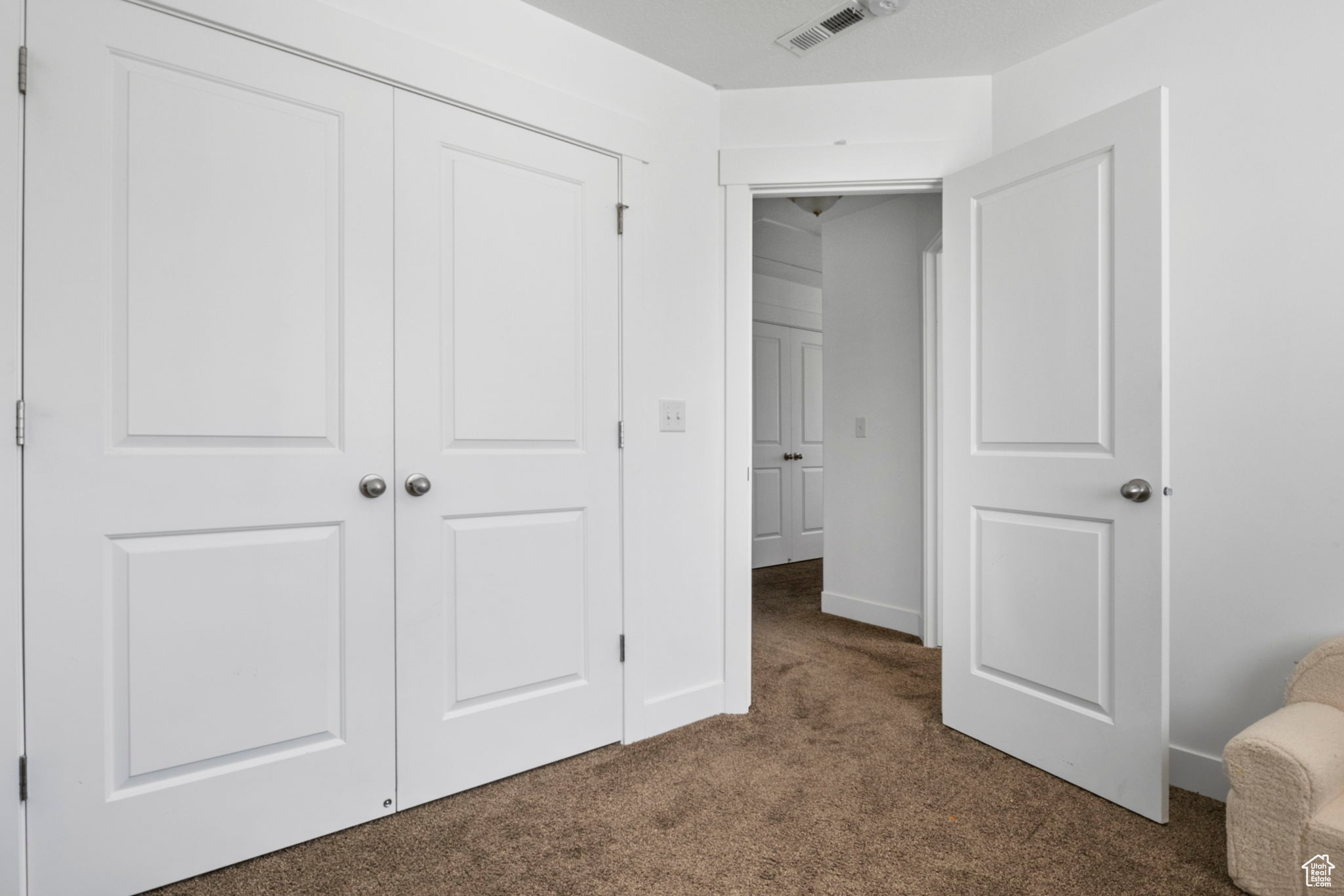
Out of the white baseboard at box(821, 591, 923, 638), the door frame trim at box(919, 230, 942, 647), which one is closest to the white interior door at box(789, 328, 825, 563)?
the white baseboard at box(821, 591, 923, 638)

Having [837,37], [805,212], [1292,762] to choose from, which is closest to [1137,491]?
[1292,762]

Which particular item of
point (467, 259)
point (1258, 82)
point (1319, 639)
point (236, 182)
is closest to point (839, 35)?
point (1258, 82)

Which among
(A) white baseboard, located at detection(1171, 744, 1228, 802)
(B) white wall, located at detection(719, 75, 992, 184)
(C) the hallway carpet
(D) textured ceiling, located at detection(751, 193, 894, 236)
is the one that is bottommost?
(C) the hallway carpet

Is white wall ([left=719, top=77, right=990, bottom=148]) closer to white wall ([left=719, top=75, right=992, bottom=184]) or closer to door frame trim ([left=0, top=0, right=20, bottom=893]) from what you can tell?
white wall ([left=719, top=75, right=992, bottom=184])

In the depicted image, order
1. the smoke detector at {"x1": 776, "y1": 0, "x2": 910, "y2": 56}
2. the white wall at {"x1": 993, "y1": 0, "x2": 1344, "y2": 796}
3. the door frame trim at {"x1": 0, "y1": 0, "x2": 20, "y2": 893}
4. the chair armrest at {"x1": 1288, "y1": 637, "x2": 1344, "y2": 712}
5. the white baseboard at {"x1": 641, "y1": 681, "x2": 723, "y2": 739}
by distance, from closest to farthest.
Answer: the door frame trim at {"x1": 0, "y1": 0, "x2": 20, "y2": 893}
the chair armrest at {"x1": 1288, "y1": 637, "x2": 1344, "y2": 712}
the white wall at {"x1": 993, "y1": 0, "x2": 1344, "y2": 796}
the smoke detector at {"x1": 776, "y1": 0, "x2": 910, "y2": 56}
the white baseboard at {"x1": 641, "y1": 681, "x2": 723, "y2": 739}

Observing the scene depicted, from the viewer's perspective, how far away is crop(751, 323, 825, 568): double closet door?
5.55m

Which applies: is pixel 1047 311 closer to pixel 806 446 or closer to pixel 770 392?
pixel 770 392

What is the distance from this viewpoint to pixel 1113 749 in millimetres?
1896

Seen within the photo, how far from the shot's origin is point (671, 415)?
2.36m

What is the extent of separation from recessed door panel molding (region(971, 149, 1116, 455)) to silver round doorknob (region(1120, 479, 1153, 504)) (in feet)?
0.38

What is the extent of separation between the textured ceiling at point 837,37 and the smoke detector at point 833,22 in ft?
0.08

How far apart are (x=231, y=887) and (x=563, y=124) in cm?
210

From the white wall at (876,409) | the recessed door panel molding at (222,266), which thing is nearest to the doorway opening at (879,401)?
the white wall at (876,409)

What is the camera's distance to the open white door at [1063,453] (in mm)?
1830
